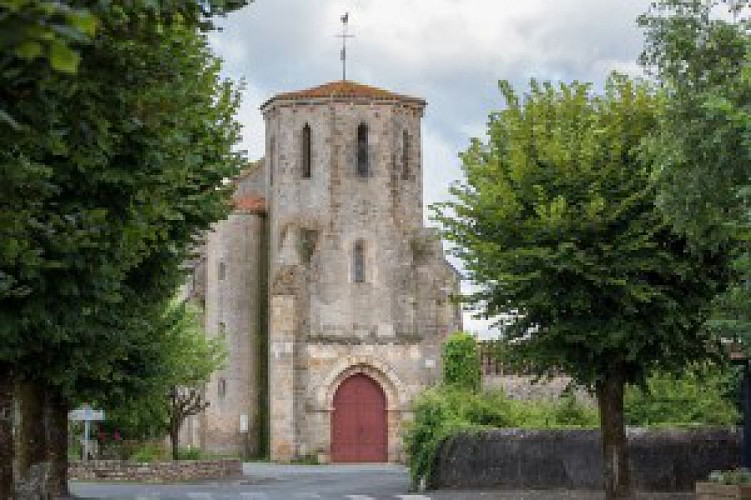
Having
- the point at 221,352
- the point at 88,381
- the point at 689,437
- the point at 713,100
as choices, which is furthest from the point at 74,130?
the point at 221,352

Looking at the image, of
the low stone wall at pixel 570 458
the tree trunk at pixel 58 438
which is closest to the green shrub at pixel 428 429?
the low stone wall at pixel 570 458

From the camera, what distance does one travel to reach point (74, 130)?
9312 millimetres

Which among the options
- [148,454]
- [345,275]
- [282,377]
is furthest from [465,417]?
[345,275]

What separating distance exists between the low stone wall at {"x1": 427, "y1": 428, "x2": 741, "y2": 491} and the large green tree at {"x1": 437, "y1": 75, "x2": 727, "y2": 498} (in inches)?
142

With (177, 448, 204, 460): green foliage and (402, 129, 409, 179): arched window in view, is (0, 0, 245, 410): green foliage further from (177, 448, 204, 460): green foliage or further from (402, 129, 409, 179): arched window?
(402, 129, 409, 179): arched window

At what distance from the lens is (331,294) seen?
5228 cm

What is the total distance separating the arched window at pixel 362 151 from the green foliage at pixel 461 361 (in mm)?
8988

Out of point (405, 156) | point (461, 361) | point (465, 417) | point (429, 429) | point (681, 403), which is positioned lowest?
point (429, 429)

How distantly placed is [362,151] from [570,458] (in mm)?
27846

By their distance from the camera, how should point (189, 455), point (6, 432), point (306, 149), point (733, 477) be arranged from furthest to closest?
point (306, 149) < point (189, 455) < point (733, 477) < point (6, 432)

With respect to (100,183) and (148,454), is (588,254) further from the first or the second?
(148,454)

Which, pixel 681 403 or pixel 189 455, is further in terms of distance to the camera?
pixel 189 455

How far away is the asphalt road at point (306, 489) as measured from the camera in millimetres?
25609

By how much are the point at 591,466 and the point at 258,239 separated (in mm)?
29803
